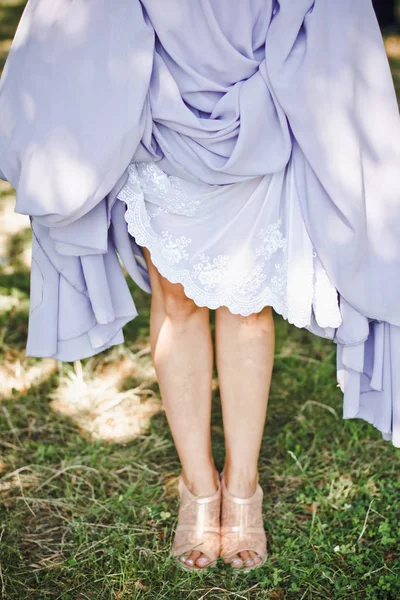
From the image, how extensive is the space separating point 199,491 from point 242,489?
118 mm

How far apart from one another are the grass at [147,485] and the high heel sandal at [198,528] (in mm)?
44

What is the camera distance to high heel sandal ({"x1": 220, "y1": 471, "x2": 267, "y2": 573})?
1.98 m

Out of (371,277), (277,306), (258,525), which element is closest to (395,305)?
(371,277)

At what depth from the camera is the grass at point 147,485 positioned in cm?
191

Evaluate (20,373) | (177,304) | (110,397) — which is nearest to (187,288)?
(177,304)

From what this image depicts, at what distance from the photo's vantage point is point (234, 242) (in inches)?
67.4

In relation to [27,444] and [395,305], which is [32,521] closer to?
[27,444]

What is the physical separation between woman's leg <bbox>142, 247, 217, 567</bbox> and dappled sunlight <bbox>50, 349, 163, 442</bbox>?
506mm

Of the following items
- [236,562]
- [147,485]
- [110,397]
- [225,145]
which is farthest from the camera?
[110,397]

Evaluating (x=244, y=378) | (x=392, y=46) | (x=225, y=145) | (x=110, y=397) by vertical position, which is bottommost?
(x=392, y=46)

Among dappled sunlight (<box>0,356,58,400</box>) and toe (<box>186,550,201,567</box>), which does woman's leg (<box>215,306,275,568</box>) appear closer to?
toe (<box>186,550,201,567</box>)

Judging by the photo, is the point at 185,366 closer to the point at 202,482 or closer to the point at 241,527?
the point at 202,482

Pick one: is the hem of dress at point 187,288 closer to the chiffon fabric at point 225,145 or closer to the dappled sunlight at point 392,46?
the chiffon fabric at point 225,145

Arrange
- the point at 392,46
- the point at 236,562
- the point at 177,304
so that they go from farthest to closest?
the point at 392,46, the point at 236,562, the point at 177,304
